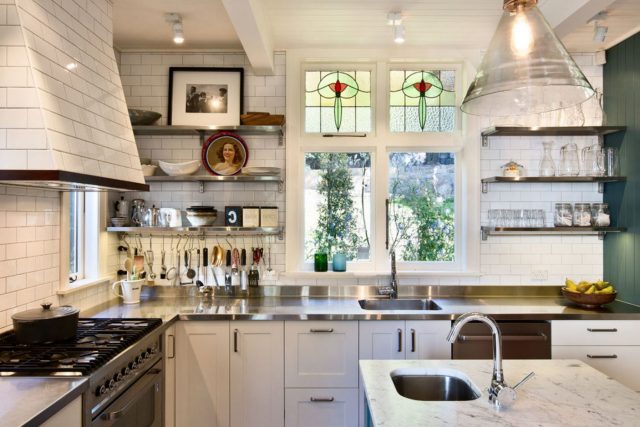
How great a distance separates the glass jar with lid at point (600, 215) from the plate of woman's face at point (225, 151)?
2.67 meters

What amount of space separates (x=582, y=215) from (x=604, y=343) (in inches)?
38.1

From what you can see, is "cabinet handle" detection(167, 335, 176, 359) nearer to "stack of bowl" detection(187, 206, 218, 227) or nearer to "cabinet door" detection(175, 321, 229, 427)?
"cabinet door" detection(175, 321, 229, 427)

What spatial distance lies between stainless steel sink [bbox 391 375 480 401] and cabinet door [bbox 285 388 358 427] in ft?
3.56

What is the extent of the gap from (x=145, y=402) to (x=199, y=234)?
4.67 ft

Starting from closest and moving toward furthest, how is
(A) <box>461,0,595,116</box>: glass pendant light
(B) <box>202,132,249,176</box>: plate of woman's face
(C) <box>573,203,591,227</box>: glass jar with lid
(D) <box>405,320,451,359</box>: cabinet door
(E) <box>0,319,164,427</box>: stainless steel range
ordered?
(A) <box>461,0,595,116</box>: glass pendant light < (E) <box>0,319,164,427</box>: stainless steel range < (D) <box>405,320,451,359</box>: cabinet door < (C) <box>573,203,591,227</box>: glass jar with lid < (B) <box>202,132,249,176</box>: plate of woman's face

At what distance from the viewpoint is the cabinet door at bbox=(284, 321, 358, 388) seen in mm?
2889

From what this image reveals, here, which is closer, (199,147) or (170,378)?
(170,378)

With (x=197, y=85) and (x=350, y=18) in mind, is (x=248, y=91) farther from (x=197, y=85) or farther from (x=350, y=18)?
(x=350, y=18)

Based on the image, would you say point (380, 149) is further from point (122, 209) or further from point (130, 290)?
point (130, 290)

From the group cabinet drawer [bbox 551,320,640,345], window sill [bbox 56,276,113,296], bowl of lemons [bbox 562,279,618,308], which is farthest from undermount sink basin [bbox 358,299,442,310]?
window sill [bbox 56,276,113,296]

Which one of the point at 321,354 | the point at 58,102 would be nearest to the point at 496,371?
the point at 321,354

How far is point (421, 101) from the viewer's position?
3.62 meters

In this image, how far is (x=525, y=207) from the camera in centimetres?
356

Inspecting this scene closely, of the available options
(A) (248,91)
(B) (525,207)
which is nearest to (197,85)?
(A) (248,91)
